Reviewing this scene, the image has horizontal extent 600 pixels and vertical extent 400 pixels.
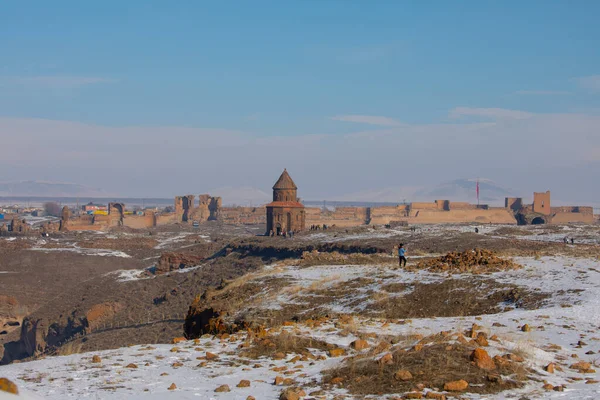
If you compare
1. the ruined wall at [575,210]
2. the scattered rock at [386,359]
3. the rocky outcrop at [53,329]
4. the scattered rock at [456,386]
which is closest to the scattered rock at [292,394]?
the scattered rock at [386,359]

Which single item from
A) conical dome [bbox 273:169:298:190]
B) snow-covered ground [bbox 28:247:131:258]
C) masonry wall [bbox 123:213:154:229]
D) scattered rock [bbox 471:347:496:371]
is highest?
conical dome [bbox 273:169:298:190]

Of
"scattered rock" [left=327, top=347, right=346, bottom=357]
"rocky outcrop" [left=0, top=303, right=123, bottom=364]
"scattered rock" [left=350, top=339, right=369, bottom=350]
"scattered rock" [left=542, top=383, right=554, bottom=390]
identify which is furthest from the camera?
"rocky outcrop" [left=0, top=303, right=123, bottom=364]

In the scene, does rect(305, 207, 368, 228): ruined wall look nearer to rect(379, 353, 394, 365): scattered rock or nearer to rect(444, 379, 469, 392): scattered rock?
rect(379, 353, 394, 365): scattered rock

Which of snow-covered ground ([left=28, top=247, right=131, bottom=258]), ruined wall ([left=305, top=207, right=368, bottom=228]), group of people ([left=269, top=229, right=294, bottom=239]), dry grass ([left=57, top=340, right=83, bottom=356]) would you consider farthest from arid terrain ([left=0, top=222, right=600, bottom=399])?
ruined wall ([left=305, top=207, right=368, bottom=228])

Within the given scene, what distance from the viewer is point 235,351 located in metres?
9.55

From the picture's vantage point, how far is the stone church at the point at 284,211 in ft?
167

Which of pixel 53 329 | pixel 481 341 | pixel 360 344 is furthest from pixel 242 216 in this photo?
pixel 481 341

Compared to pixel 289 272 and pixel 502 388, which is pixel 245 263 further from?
pixel 502 388

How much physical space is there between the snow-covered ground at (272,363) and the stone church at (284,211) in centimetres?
3829

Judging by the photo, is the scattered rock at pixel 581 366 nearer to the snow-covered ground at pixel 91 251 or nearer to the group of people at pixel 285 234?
the group of people at pixel 285 234

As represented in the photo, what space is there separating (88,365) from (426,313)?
704 cm

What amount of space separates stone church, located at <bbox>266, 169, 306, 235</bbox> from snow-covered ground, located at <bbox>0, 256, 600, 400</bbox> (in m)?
38.3

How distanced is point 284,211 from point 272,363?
Answer: 42.4 metres

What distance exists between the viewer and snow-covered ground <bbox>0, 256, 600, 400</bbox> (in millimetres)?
7223
